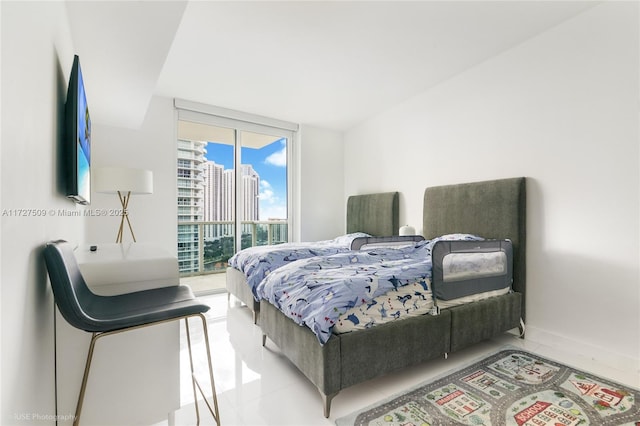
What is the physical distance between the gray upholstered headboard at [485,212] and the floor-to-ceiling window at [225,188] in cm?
243

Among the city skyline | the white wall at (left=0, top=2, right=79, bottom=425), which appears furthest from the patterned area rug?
the city skyline

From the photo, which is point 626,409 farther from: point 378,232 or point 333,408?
point 378,232

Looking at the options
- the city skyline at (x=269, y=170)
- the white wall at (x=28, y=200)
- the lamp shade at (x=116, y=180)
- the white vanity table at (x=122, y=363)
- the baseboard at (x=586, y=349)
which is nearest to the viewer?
the white wall at (x=28, y=200)

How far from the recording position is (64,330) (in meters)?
1.22

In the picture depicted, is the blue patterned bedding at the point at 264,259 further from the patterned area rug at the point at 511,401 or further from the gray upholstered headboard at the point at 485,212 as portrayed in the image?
the patterned area rug at the point at 511,401

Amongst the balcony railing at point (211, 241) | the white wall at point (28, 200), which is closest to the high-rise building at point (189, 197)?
the balcony railing at point (211, 241)

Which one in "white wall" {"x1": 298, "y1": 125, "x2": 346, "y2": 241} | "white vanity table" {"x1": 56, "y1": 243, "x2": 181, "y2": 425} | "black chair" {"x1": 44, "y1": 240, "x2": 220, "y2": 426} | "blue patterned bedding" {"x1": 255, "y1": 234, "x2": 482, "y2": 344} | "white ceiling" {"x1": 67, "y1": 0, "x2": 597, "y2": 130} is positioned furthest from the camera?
"white wall" {"x1": 298, "y1": 125, "x2": 346, "y2": 241}

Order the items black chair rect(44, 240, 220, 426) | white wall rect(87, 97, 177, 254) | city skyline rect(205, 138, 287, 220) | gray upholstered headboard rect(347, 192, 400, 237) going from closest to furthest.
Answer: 1. black chair rect(44, 240, 220, 426)
2. white wall rect(87, 97, 177, 254)
3. gray upholstered headboard rect(347, 192, 400, 237)
4. city skyline rect(205, 138, 287, 220)

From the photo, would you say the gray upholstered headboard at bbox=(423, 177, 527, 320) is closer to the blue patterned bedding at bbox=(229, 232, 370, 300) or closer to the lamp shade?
the blue patterned bedding at bbox=(229, 232, 370, 300)

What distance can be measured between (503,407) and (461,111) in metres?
2.79

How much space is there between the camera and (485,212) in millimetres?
2807

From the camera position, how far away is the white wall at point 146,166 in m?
3.38

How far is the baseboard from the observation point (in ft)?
6.65

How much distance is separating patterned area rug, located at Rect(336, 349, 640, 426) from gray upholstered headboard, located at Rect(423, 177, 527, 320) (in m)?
0.89
